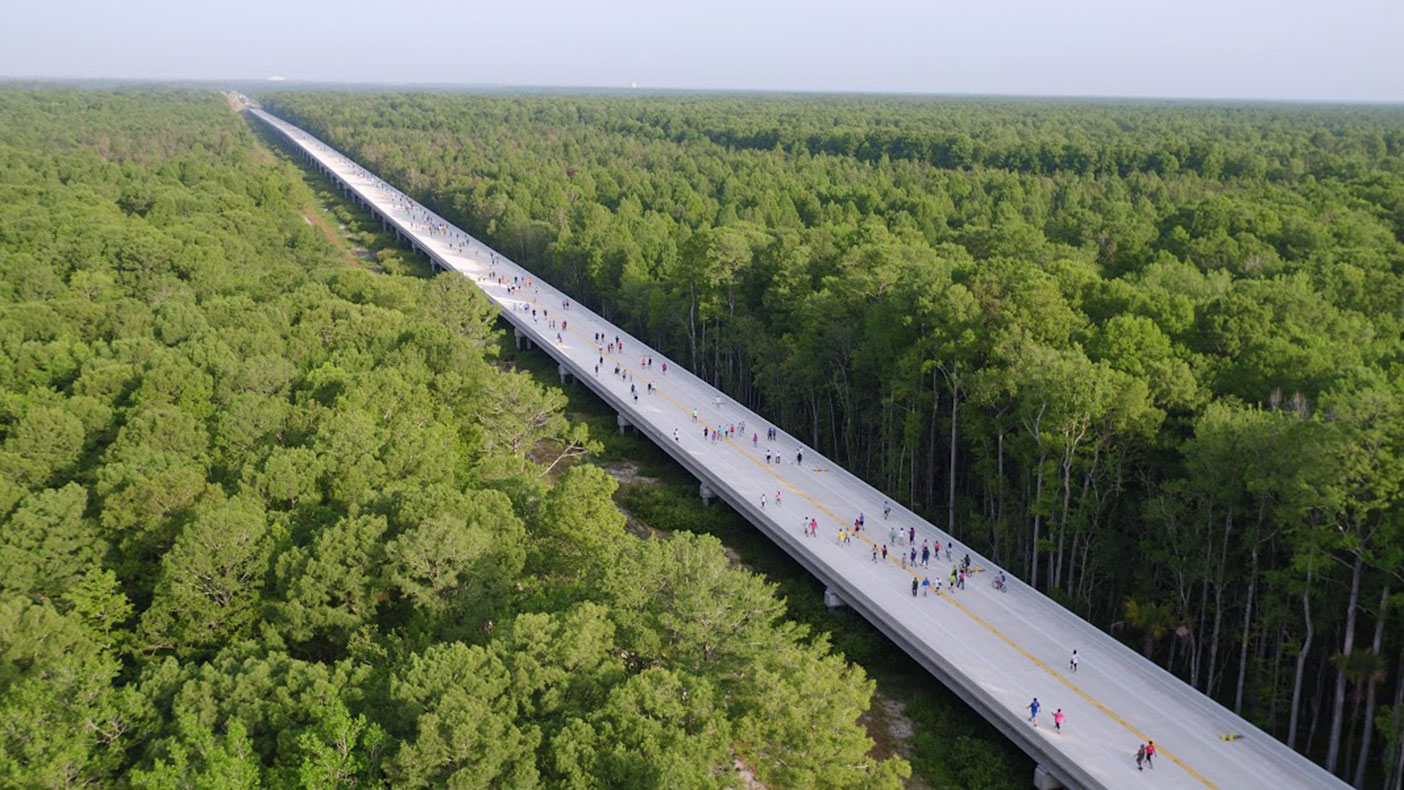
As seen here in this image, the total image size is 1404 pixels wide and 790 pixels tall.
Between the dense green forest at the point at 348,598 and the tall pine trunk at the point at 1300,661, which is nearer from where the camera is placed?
the dense green forest at the point at 348,598

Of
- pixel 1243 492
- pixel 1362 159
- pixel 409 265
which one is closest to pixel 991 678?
pixel 1243 492

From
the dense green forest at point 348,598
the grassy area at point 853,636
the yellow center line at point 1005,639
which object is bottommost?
the grassy area at point 853,636

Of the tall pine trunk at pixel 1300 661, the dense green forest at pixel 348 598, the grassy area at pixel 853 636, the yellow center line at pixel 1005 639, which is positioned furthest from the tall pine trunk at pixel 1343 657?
the dense green forest at pixel 348 598

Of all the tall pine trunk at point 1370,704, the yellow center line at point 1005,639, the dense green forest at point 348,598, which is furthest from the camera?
the yellow center line at point 1005,639

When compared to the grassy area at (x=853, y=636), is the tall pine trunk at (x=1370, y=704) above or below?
above

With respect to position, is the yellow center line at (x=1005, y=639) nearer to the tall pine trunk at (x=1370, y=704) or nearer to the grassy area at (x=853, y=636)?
the grassy area at (x=853, y=636)

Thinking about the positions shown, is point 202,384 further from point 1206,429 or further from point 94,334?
point 1206,429
